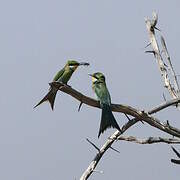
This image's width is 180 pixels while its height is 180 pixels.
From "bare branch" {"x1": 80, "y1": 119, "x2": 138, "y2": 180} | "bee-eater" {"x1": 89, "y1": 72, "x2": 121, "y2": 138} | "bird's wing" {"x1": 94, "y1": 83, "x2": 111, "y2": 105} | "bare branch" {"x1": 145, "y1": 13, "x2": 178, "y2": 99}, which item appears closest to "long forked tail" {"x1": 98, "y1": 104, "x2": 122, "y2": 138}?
"bee-eater" {"x1": 89, "y1": 72, "x2": 121, "y2": 138}

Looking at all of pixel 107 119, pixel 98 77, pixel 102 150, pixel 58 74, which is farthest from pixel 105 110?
pixel 58 74

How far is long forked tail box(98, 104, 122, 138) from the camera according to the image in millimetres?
6257

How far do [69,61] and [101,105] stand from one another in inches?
87.8

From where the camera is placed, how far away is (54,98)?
6422 millimetres

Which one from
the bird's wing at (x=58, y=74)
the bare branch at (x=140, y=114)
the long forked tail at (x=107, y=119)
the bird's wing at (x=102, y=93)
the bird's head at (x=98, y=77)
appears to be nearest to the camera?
the bare branch at (x=140, y=114)

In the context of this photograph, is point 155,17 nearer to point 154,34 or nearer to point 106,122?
point 154,34

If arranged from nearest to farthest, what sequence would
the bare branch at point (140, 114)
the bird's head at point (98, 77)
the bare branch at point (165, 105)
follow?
the bare branch at point (140, 114)
the bare branch at point (165, 105)
the bird's head at point (98, 77)

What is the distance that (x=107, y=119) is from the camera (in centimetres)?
640

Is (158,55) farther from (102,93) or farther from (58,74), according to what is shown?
(58,74)

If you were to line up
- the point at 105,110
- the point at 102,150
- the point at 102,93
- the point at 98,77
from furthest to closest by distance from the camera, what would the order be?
the point at 98,77, the point at 102,93, the point at 105,110, the point at 102,150

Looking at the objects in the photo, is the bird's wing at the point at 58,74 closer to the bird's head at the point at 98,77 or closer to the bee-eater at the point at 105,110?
the bird's head at the point at 98,77

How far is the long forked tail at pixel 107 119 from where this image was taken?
6.26m

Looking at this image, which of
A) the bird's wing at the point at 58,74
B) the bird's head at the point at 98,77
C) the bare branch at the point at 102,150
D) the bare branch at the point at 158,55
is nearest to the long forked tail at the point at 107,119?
the bare branch at the point at 102,150

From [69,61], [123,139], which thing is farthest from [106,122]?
[69,61]
